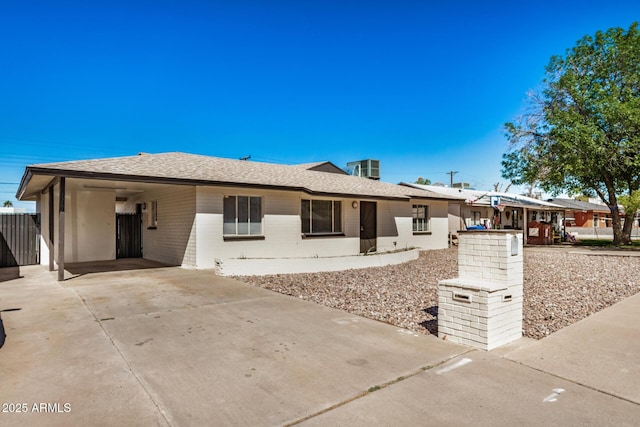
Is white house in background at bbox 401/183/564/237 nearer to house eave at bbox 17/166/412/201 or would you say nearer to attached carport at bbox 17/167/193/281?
house eave at bbox 17/166/412/201

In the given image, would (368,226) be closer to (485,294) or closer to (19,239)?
(485,294)

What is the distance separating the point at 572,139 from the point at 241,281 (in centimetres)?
2037

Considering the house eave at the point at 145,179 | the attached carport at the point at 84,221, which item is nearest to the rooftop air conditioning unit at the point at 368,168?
the house eave at the point at 145,179

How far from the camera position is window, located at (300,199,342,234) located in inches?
566

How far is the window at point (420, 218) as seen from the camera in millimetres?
19000

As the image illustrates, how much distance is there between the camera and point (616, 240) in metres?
22.8

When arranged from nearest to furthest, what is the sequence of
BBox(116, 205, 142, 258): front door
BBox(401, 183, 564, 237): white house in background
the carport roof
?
the carport roof < BBox(116, 205, 142, 258): front door < BBox(401, 183, 564, 237): white house in background

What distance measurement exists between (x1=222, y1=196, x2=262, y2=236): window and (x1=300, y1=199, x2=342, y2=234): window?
199 centimetres

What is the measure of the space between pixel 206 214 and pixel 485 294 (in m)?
9.20

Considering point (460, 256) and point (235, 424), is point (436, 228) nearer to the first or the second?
point (460, 256)

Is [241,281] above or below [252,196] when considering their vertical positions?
below

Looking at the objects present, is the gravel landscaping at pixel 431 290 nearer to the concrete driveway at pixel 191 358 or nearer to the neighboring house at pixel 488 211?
the concrete driveway at pixel 191 358

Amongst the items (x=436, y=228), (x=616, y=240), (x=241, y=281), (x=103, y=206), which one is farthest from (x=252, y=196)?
(x=616, y=240)

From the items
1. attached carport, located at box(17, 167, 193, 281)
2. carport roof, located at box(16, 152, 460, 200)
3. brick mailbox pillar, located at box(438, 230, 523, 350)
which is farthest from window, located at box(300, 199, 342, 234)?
brick mailbox pillar, located at box(438, 230, 523, 350)
